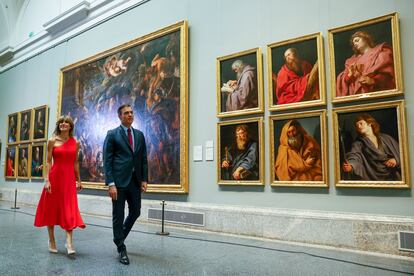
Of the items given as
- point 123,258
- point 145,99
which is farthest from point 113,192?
point 145,99

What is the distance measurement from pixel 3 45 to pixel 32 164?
6406 mm

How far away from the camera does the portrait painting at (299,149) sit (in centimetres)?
570

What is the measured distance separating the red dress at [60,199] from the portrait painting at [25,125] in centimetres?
857

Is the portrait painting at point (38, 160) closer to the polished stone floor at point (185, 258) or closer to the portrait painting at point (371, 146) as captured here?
the polished stone floor at point (185, 258)

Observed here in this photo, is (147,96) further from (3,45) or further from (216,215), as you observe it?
(3,45)

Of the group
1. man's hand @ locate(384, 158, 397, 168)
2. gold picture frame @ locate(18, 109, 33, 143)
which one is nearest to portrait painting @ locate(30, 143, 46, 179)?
gold picture frame @ locate(18, 109, 33, 143)

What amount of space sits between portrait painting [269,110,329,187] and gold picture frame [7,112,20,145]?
36.0 feet

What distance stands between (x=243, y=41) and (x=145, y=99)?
9.45ft

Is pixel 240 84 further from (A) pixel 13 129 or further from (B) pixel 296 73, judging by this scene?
(A) pixel 13 129

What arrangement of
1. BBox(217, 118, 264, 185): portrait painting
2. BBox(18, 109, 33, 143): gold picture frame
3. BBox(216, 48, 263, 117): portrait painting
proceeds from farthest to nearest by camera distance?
BBox(18, 109, 33, 143): gold picture frame < BBox(216, 48, 263, 117): portrait painting < BBox(217, 118, 264, 185): portrait painting

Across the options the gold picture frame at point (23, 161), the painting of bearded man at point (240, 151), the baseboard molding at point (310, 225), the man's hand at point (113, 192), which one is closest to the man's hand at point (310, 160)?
the baseboard molding at point (310, 225)

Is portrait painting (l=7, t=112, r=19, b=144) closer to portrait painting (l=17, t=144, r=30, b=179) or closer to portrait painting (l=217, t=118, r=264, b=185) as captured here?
portrait painting (l=17, t=144, r=30, b=179)

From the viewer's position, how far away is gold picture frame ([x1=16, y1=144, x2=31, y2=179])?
496 inches

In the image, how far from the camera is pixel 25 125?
1303cm
